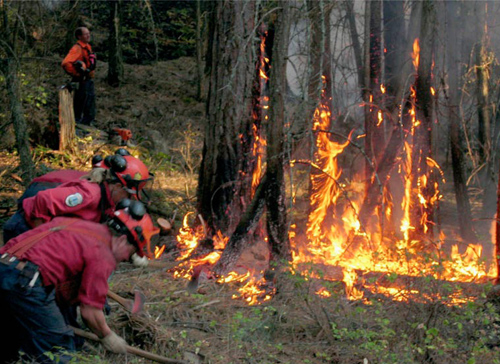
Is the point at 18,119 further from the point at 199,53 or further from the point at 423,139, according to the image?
the point at 199,53

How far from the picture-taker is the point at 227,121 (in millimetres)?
7750

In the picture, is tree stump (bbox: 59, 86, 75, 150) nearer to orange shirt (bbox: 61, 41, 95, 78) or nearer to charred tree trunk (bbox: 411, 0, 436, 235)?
orange shirt (bbox: 61, 41, 95, 78)

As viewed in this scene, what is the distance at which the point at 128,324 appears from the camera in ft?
16.5

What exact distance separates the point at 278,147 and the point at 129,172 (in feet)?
6.31

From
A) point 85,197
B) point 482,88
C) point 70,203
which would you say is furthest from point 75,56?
point 482,88

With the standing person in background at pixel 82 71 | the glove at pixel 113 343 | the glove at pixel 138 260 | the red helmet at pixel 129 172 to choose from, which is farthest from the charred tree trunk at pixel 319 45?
the standing person in background at pixel 82 71

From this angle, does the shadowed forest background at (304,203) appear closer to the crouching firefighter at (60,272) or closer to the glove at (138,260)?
the crouching firefighter at (60,272)

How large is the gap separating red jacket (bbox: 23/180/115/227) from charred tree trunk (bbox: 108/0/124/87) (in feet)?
35.6

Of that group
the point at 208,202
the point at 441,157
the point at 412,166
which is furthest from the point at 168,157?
the point at 441,157

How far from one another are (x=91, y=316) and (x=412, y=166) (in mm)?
6041

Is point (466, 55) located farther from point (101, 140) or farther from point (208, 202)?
point (101, 140)

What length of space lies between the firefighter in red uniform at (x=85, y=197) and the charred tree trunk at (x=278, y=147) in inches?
67.4

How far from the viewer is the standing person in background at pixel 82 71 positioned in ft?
38.0

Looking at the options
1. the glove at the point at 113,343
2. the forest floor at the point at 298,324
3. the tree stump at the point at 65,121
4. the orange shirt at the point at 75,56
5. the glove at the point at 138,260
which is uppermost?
the orange shirt at the point at 75,56
